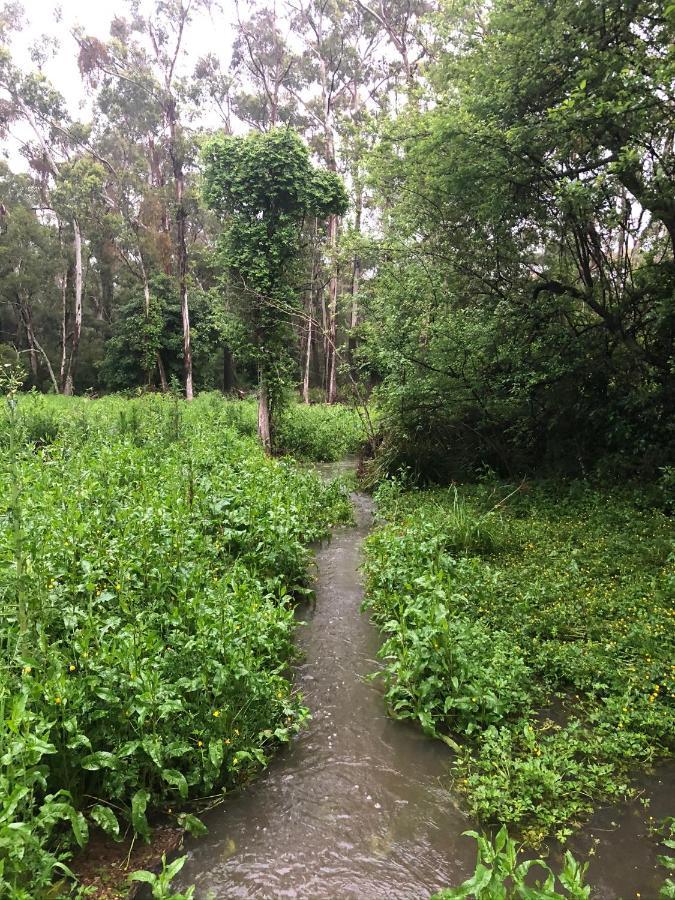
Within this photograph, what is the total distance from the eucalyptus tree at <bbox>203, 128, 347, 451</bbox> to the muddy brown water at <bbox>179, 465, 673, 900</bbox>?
9.71 metres

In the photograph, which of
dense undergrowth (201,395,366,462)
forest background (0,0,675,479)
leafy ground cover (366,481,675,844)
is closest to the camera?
leafy ground cover (366,481,675,844)

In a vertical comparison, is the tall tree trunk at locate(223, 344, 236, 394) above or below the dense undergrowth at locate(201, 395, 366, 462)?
above

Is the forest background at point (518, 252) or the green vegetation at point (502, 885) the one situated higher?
the forest background at point (518, 252)

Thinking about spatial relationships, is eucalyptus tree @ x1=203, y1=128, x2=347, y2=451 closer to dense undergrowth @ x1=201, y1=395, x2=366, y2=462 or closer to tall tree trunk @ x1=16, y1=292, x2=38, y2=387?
dense undergrowth @ x1=201, y1=395, x2=366, y2=462

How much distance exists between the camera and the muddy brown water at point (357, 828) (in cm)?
254

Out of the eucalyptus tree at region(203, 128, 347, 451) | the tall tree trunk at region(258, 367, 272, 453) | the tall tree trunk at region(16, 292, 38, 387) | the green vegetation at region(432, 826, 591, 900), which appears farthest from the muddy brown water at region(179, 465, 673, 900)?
the tall tree trunk at region(16, 292, 38, 387)

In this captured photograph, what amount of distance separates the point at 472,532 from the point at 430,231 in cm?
560

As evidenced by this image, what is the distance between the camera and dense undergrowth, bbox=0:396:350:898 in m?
2.53

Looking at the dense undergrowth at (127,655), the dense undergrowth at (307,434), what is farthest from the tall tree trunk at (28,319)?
the dense undergrowth at (127,655)

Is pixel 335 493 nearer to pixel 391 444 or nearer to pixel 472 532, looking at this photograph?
pixel 391 444

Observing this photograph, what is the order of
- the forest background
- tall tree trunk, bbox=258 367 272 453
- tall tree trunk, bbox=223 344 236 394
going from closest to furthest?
1. the forest background
2. tall tree trunk, bbox=258 367 272 453
3. tall tree trunk, bbox=223 344 236 394

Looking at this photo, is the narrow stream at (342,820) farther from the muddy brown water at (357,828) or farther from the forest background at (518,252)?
the forest background at (518,252)

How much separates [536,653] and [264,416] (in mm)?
9761

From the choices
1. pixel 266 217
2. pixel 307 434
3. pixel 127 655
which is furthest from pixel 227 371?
pixel 127 655
